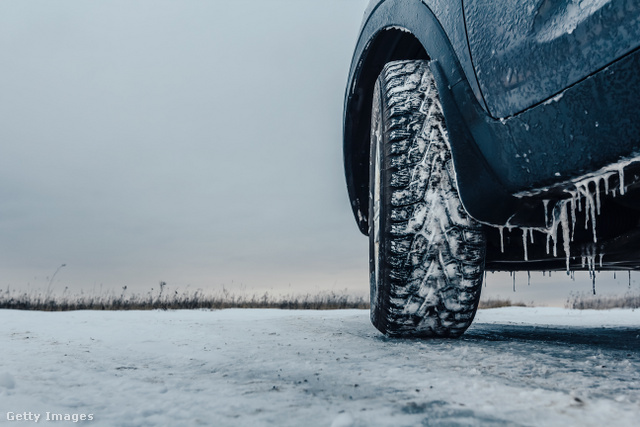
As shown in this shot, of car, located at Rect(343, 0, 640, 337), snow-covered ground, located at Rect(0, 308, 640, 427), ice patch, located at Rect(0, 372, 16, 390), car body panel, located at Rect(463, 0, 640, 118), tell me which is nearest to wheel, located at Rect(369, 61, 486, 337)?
car, located at Rect(343, 0, 640, 337)

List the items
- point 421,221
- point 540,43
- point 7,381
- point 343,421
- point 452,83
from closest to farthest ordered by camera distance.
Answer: point 343,421, point 540,43, point 7,381, point 452,83, point 421,221

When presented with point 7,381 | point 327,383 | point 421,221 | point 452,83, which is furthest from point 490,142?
point 7,381

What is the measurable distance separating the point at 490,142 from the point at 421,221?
44 cm

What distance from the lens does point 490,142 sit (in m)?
1.20

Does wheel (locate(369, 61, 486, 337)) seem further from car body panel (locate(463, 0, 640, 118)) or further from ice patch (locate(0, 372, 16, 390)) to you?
ice patch (locate(0, 372, 16, 390))

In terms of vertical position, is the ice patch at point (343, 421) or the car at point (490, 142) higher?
the car at point (490, 142)

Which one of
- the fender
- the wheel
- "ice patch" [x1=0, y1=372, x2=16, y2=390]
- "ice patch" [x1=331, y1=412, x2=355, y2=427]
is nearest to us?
"ice patch" [x1=331, y1=412, x2=355, y2=427]

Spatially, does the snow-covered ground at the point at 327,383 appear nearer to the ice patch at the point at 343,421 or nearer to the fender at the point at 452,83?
the ice patch at the point at 343,421

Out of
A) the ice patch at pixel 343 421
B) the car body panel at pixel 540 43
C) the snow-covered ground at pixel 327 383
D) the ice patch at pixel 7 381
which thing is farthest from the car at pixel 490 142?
the ice patch at pixel 7 381

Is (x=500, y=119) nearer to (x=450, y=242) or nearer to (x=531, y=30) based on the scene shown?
(x=531, y=30)

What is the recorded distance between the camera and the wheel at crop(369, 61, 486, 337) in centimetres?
157

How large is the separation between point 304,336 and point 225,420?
50.3 inches

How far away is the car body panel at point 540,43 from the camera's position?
2.89 ft

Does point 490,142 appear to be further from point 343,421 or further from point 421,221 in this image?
point 343,421
